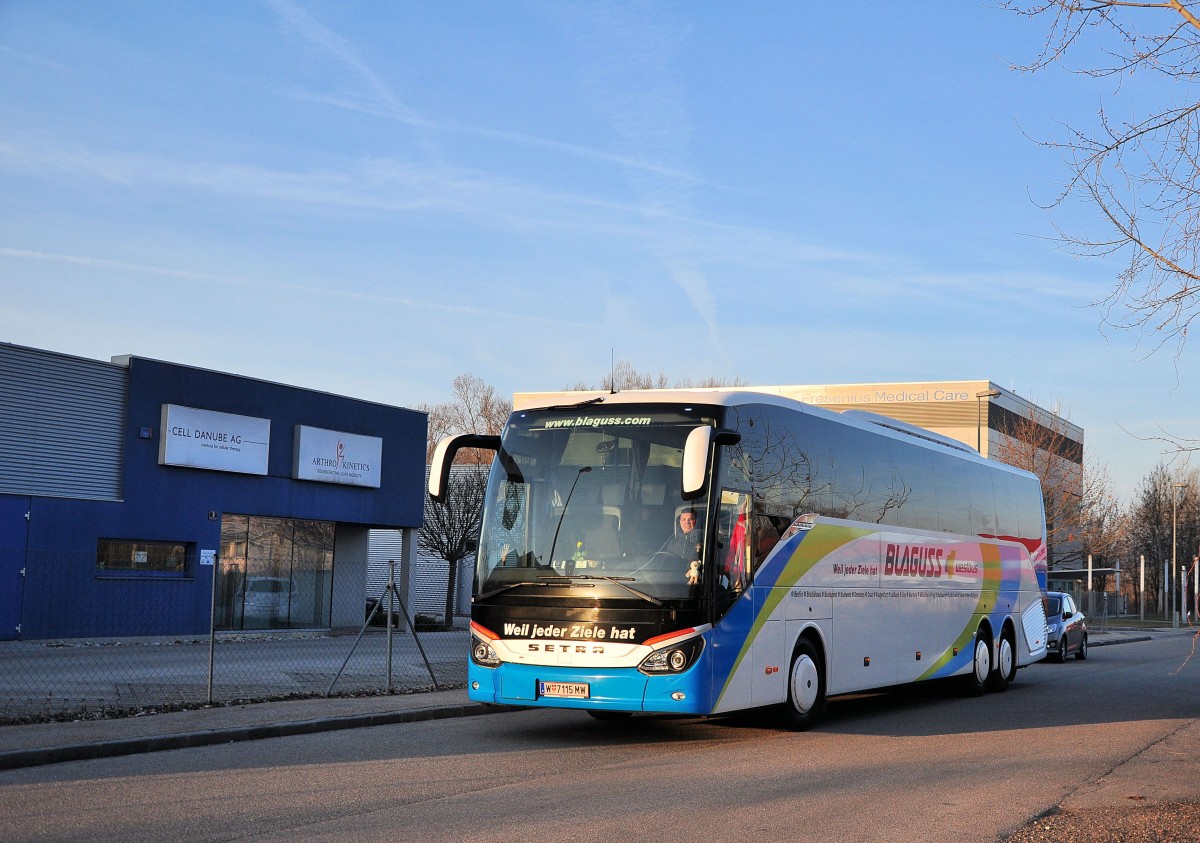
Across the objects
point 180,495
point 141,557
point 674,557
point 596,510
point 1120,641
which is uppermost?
point 180,495

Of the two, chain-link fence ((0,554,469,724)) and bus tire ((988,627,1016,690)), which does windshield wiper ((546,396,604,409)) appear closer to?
chain-link fence ((0,554,469,724))

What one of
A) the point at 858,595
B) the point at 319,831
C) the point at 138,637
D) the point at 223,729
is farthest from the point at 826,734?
the point at 138,637

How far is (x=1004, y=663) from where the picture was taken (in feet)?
68.1

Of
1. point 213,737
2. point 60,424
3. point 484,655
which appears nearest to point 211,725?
point 213,737

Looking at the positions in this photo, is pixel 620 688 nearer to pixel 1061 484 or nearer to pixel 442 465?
pixel 442 465

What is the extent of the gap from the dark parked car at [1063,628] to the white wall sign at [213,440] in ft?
65.4

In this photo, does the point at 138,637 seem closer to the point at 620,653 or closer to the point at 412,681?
the point at 412,681

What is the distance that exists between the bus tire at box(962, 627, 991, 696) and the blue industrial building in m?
14.8

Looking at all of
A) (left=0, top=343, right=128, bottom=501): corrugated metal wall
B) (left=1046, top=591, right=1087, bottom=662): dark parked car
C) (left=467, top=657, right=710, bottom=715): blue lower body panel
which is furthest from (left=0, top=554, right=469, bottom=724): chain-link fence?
(left=1046, top=591, right=1087, bottom=662): dark parked car

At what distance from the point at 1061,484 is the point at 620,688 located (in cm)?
4319

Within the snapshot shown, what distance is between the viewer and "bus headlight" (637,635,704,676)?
470 inches

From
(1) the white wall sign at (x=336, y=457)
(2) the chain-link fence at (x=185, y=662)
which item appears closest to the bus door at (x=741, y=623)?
(2) the chain-link fence at (x=185, y=662)

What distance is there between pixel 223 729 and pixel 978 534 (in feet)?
40.2

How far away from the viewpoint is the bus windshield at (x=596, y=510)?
12.2 metres
